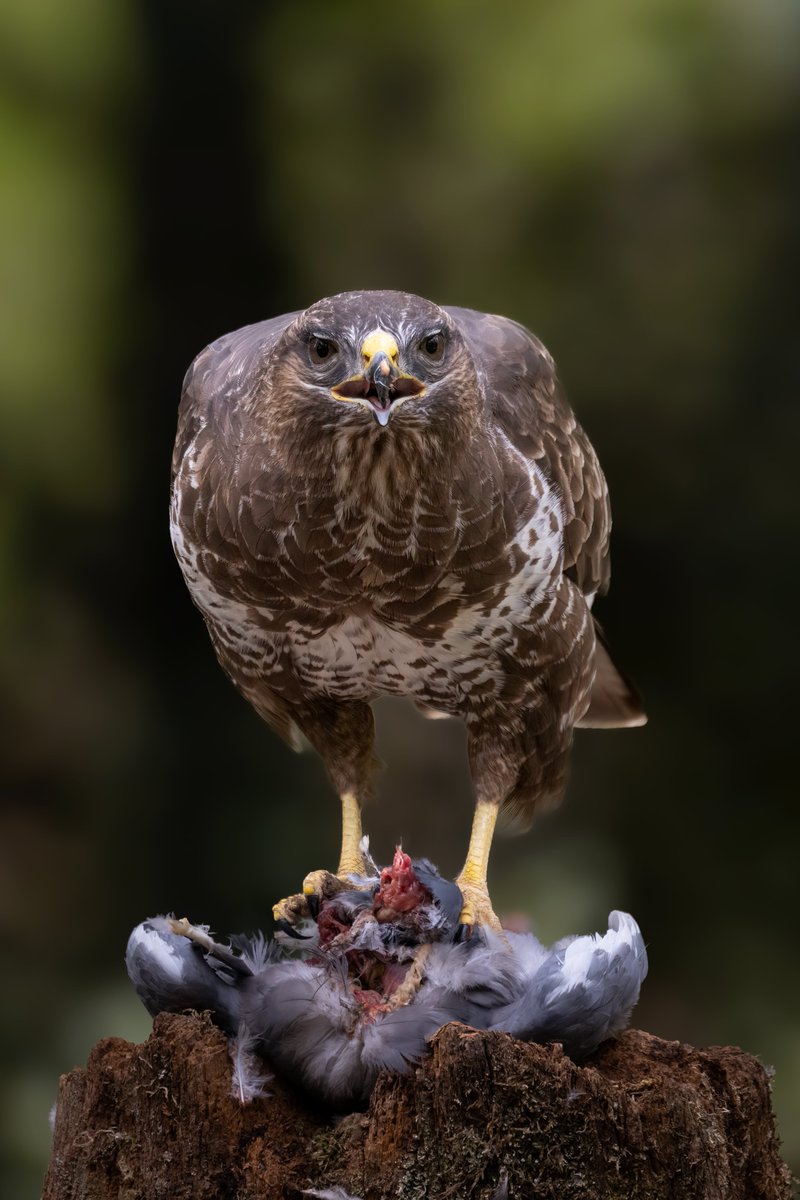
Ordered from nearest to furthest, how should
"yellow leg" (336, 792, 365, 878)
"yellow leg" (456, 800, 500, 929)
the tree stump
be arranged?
the tree stump < "yellow leg" (456, 800, 500, 929) < "yellow leg" (336, 792, 365, 878)

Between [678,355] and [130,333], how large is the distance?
5.76ft

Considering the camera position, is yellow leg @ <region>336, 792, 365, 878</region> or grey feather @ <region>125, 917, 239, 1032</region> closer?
grey feather @ <region>125, 917, 239, 1032</region>

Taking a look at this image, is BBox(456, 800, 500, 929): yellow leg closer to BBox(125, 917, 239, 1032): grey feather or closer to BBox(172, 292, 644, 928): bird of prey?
BBox(172, 292, 644, 928): bird of prey

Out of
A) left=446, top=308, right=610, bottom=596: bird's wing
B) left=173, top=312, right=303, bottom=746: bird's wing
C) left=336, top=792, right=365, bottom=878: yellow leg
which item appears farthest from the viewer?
left=336, top=792, right=365, bottom=878: yellow leg

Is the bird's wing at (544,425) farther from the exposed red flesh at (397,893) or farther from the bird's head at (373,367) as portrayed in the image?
the exposed red flesh at (397,893)

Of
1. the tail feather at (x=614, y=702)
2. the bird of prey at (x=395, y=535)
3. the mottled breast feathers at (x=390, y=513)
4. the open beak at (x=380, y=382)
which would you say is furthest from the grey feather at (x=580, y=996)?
the tail feather at (x=614, y=702)

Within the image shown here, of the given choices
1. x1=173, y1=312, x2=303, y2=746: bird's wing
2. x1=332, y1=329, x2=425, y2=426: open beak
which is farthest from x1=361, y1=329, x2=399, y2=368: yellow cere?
x1=173, y1=312, x2=303, y2=746: bird's wing

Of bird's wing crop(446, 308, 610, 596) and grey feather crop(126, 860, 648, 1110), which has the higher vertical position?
bird's wing crop(446, 308, 610, 596)

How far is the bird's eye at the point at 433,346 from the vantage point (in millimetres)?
2928

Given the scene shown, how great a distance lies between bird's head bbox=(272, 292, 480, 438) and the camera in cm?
281

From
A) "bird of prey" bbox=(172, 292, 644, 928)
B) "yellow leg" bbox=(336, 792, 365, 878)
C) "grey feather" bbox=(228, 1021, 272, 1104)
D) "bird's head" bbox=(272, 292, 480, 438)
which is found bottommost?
"yellow leg" bbox=(336, 792, 365, 878)

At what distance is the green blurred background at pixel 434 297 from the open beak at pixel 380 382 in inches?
85.9

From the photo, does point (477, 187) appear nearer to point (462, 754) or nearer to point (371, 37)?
point (371, 37)

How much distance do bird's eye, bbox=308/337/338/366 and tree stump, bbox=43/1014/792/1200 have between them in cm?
121
